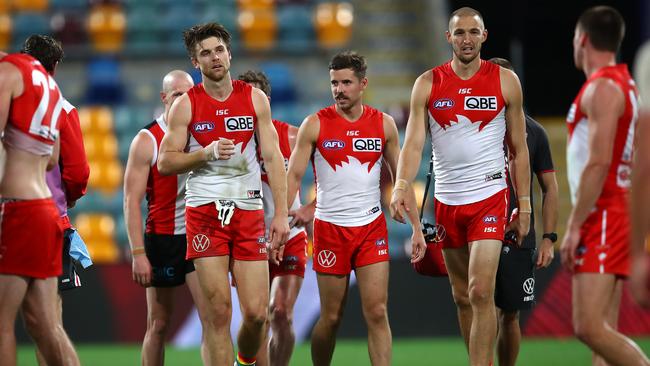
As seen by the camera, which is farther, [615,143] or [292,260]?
[292,260]

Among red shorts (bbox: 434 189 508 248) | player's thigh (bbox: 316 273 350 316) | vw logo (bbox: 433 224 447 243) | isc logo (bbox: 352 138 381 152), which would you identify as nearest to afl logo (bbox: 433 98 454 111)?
isc logo (bbox: 352 138 381 152)

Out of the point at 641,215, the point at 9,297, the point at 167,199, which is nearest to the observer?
the point at 641,215

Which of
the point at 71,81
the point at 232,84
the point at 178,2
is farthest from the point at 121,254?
the point at 232,84

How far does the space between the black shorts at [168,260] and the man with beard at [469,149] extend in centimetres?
177

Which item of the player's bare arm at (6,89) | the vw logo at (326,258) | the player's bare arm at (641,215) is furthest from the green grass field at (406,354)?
the player's bare arm at (641,215)

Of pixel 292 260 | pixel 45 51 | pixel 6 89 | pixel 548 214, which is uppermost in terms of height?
pixel 45 51

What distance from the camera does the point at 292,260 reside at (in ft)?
26.3

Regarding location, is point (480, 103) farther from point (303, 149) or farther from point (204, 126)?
point (204, 126)

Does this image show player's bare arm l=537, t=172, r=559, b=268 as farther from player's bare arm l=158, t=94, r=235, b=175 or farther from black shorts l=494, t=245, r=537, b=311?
player's bare arm l=158, t=94, r=235, b=175

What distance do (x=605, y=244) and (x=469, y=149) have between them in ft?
5.74

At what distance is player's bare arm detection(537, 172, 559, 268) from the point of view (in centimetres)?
760

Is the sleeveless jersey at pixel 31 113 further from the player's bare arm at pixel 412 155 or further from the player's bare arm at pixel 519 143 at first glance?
the player's bare arm at pixel 519 143

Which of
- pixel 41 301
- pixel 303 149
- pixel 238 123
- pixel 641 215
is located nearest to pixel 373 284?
pixel 303 149

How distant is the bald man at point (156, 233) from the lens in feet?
24.7
